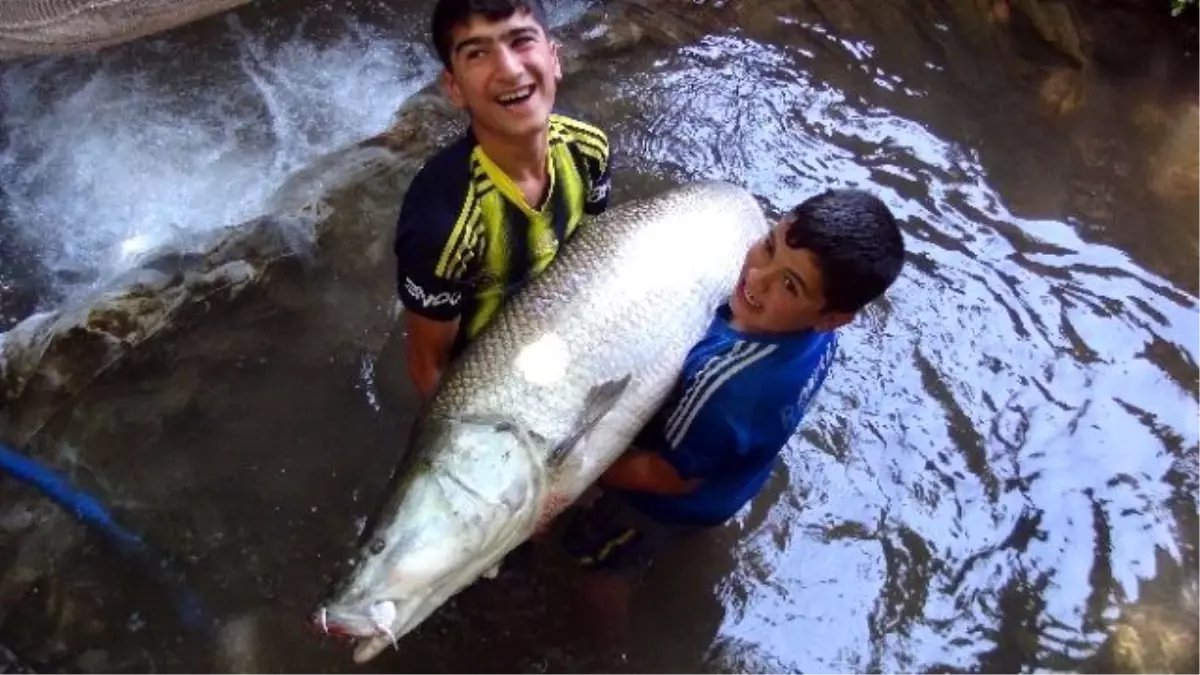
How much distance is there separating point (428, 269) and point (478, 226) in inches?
5.7

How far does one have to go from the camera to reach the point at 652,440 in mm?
2787

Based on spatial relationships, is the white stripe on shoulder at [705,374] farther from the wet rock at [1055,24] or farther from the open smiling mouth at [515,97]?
the wet rock at [1055,24]

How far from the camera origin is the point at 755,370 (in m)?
2.40

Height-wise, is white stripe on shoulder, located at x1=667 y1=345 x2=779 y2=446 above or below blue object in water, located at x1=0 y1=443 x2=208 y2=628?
above

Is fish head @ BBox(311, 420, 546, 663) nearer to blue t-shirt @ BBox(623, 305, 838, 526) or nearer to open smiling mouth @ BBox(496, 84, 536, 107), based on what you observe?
blue t-shirt @ BBox(623, 305, 838, 526)

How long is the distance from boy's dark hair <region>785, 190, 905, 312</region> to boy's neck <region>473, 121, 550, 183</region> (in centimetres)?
62

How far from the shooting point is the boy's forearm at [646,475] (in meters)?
2.65

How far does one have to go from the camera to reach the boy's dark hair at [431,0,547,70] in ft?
8.18

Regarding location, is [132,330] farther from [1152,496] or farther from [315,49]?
[1152,496]

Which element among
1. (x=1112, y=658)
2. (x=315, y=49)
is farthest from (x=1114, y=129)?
A: (x=315, y=49)

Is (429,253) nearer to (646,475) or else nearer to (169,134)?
(646,475)

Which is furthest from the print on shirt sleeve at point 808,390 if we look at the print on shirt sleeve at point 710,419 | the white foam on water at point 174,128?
the white foam on water at point 174,128

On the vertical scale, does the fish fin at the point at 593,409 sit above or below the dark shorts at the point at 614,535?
above

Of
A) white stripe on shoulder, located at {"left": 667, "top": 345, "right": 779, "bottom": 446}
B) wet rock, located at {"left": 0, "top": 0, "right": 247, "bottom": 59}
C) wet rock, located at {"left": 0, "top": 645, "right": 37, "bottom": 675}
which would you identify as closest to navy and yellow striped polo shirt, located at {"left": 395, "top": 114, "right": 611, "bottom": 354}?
white stripe on shoulder, located at {"left": 667, "top": 345, "right": 779, "bottom": 446}
